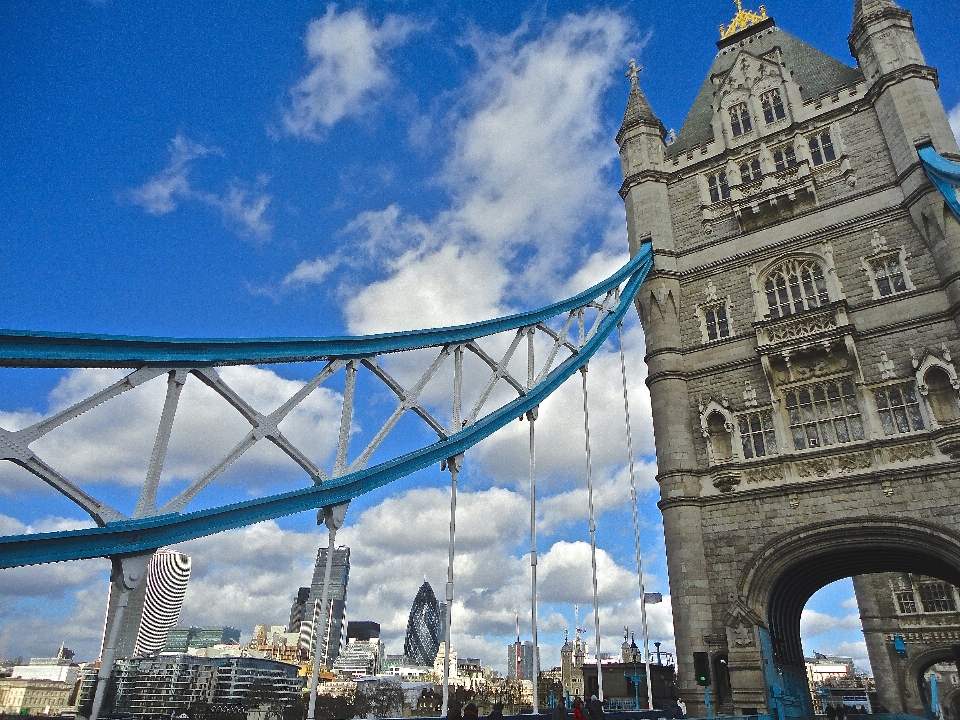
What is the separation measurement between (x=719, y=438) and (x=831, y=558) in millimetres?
3872

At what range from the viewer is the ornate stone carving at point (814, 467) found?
15992mm

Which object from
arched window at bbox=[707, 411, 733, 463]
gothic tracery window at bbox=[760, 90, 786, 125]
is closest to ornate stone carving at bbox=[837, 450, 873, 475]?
arched window at bbox=[707, 411, 733, 463]

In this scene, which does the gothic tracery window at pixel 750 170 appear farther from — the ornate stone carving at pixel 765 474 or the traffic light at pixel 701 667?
the traffic light at pixel 701 667

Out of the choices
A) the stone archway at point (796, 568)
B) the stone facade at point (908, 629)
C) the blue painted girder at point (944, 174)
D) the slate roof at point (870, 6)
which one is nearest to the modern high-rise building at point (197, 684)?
the stone facade at point (908, 629)

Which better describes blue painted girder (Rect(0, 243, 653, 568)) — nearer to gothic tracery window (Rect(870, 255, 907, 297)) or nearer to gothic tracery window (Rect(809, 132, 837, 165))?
gothic tracery window (Rect(870, 255, 907, 297))

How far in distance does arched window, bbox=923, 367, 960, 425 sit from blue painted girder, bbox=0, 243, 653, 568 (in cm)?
1008

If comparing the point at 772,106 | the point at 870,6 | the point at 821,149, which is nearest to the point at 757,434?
the point at 821,149

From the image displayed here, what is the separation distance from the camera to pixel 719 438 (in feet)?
58.9

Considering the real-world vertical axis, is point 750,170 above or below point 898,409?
above

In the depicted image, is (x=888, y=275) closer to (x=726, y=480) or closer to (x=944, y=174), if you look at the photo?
(x=944, y=174)

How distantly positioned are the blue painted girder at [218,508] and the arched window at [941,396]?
10.1 meters

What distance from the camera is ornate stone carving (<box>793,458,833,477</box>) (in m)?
16.0

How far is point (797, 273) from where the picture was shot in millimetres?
18688

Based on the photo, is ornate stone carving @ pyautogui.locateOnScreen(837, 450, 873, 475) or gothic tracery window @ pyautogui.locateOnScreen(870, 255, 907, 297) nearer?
ornate stone carving @ pyautogui.locateOnScreen(837, 450, 873, 475)
